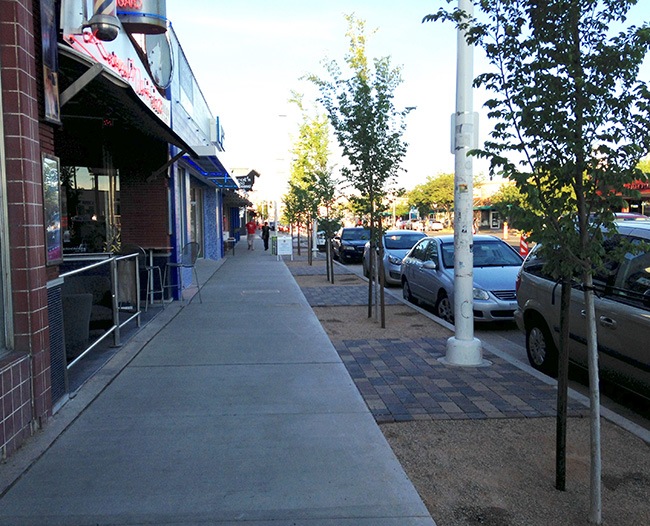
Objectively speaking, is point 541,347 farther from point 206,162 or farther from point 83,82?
point 206,162

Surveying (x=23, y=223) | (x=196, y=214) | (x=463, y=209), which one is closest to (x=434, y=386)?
(x=463, y=209)

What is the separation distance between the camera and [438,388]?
6.24m

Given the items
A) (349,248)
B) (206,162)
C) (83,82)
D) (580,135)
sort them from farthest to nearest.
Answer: (349,248), (206,162), (83,82), (580,135)

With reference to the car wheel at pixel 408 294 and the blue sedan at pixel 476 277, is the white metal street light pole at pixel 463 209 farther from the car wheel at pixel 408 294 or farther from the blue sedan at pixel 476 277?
the car wheel at pixel 408 294

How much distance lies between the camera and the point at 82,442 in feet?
15.4

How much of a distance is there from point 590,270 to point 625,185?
0.52m

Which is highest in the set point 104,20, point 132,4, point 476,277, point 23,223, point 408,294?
point 132,4

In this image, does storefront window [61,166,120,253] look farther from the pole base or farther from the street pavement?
the pole base

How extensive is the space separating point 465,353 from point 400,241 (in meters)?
11.5

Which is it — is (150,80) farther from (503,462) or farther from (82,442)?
(503,462)

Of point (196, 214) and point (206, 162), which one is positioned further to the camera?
point (196, 214)

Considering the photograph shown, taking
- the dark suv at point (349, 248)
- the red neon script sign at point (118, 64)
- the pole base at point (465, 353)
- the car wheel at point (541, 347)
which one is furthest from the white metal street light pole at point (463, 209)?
the dark suv at point (349, 248)

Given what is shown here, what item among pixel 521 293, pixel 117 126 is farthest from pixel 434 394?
pixel 117 126

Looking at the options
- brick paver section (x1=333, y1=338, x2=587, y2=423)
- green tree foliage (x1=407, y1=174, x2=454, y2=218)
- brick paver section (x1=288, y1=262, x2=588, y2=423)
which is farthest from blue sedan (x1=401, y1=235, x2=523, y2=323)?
green tree foliage (x1=407, y1=174, x2=454, y2=218)
